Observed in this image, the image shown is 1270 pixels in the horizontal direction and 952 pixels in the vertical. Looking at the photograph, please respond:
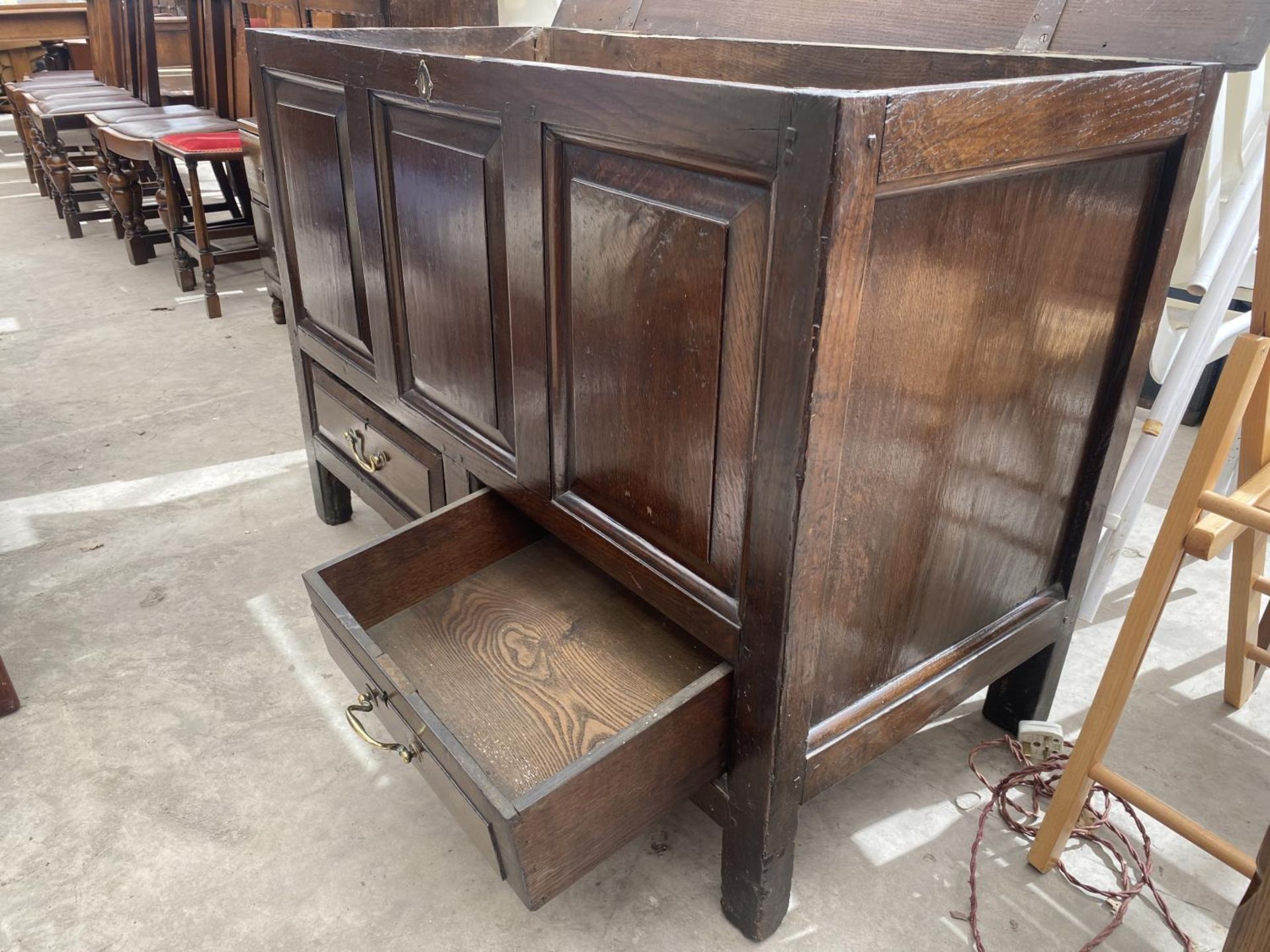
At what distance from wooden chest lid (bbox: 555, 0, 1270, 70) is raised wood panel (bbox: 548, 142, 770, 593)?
0.65m

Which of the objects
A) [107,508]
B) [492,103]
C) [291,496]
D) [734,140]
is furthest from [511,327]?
[107,508]

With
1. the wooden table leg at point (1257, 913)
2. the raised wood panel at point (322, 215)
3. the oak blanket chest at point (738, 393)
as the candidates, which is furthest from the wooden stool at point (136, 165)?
the wooden table leg at point (1257, 913)

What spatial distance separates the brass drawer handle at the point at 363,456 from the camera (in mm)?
1827

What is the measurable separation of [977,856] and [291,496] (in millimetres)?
1744

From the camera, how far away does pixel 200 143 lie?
326 cm

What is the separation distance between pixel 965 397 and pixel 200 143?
10.1 ft

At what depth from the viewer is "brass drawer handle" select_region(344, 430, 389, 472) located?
1.83m

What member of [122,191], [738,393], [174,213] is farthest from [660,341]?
[122,191]

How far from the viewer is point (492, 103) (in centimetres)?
→ 117

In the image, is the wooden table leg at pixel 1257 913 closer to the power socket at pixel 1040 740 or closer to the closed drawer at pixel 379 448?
the power socket at pixel 1040 740

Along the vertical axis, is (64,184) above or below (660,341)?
below

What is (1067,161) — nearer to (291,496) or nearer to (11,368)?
(291,496)

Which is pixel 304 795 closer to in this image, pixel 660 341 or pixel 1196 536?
pixel 660 341

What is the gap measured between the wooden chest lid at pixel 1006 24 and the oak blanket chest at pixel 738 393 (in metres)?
0.01
